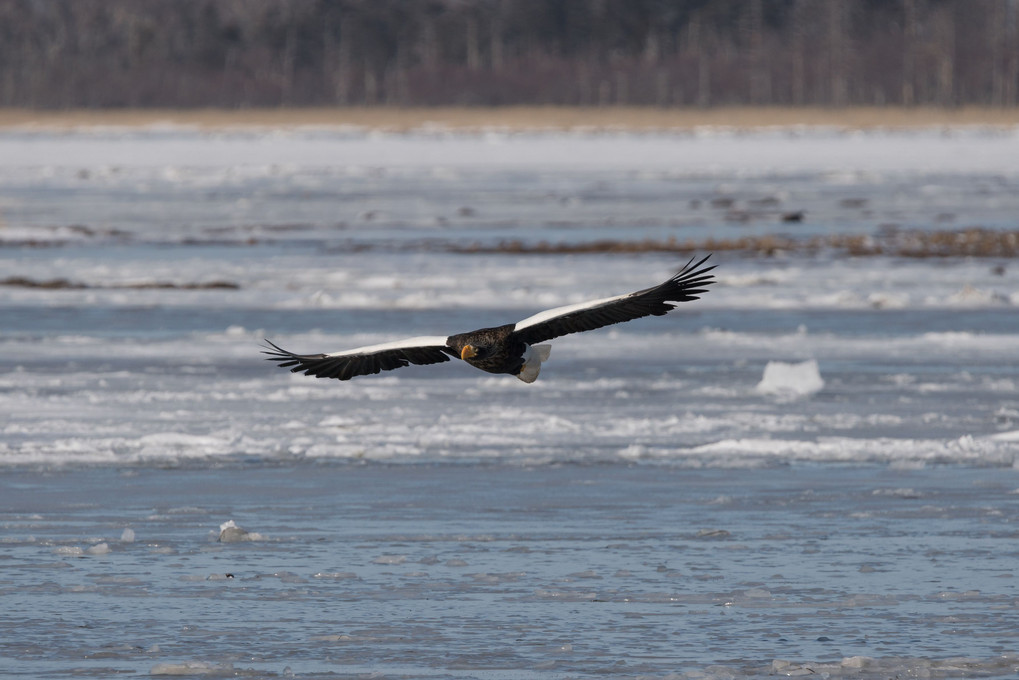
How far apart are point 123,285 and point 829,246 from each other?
8.44 meters

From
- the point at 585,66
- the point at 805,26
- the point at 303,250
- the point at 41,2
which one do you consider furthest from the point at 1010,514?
the point at 41,2

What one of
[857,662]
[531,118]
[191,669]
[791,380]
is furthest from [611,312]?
[531,118]

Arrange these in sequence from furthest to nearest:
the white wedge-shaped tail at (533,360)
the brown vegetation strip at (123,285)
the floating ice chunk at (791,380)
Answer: the brown vegetation strip at (123,285) < the floating ice chunk at (791,380) < the white wedge-shaped tail at (533,360)

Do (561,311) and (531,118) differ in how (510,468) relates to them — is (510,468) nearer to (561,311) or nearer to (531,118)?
(561,311)

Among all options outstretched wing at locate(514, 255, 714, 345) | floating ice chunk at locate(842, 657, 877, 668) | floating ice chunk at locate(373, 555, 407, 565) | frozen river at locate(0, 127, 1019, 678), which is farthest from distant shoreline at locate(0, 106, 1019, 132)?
floating ice chunk at locate(842, 657, 877, 668)

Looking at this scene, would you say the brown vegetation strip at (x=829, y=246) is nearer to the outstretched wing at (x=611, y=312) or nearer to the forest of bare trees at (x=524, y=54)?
the outstretched wing at (x=611, y=312)

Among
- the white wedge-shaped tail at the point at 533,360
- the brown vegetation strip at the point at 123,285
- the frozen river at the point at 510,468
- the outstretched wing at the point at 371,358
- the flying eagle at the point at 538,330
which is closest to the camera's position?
the frozen river at the point at 510,468

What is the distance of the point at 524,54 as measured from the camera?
10812 cm

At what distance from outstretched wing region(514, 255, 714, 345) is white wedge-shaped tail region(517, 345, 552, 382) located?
0.11 meters

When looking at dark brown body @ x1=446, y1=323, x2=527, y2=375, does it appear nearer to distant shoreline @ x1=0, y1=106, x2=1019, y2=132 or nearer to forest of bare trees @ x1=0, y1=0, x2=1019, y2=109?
distant shoreline @ x1=0, y1=106, x2=1019, y2=132

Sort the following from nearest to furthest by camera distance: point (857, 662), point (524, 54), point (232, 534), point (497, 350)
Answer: point (857, 662)
point (497, 350)
point (232, 534)
point (524, 54)

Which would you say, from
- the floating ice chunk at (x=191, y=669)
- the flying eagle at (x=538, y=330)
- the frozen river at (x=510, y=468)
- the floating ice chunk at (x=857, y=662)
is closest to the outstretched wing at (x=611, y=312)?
the flying eagle at (x=538, y=330)

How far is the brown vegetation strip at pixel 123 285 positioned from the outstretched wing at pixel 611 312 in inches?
445

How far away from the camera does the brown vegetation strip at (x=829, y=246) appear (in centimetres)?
2159
